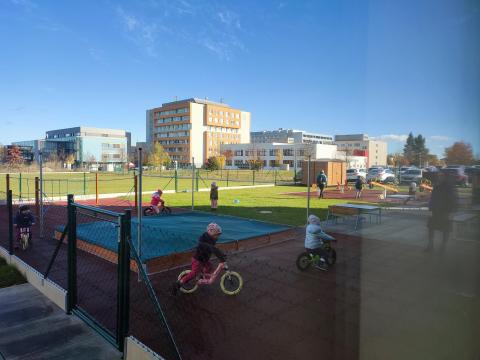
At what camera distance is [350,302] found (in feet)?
12.1

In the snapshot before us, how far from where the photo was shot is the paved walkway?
3.79 metres

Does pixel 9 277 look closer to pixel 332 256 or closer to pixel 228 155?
pixel 332 256

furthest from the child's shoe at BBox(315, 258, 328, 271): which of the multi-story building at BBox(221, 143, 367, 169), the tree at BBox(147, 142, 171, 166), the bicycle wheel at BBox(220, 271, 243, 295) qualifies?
the tree at BBox(147, 142, 171, 166)

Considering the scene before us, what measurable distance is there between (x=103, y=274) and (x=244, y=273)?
260 centimetres

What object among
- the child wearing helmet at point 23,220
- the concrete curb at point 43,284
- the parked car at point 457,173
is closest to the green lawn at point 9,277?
the concrete curb at point 43,284

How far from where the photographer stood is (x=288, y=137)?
411ft

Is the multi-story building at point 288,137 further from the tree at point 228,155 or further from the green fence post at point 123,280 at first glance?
the green fence post at point 123,280

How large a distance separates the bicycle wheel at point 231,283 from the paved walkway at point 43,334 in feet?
6.03

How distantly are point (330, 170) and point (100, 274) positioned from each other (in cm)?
2494

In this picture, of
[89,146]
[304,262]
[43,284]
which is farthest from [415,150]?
[89,146]

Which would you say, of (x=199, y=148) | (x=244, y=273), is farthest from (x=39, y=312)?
(x=199, y=148)

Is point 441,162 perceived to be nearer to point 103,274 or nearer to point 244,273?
point 244,273

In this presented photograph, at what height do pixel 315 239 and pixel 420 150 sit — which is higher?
pixel 420 150

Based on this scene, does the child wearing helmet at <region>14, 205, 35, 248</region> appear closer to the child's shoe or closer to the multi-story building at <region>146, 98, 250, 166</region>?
the child's shoe
